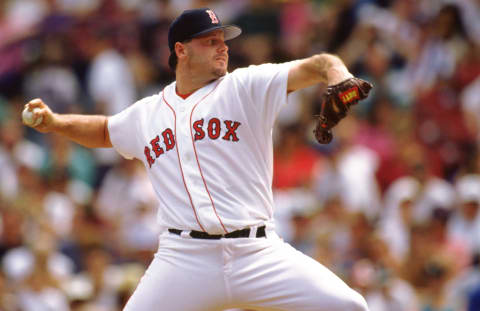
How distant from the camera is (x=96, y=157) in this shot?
11383mm

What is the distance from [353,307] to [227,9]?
9033mm

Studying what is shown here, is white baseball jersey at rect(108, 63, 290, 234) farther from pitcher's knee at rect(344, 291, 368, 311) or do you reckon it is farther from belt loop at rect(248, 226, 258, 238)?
pitcher's knee at rect(344, 291, 368, 311)

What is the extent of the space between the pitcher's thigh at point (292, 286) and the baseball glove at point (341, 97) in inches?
33.5

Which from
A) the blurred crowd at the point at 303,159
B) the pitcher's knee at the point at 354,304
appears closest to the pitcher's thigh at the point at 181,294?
the pitcher's knee at the point at 354,304

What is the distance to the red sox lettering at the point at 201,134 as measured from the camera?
5.03 metres

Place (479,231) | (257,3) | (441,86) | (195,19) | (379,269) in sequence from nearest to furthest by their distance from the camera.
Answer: (195,19), (379,269), (479,231), (441,86), (257,3)

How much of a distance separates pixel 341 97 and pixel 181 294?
4.75ft

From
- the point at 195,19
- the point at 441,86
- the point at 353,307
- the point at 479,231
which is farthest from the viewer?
the point at 441,86

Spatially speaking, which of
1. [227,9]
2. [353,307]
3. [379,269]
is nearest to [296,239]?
[379,269]

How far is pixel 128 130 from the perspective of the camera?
549cm

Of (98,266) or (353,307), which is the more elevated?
(353,307)

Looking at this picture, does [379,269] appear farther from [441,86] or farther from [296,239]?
[441,86]

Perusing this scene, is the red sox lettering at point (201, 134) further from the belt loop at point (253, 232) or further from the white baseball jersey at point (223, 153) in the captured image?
the belt loop at point (253, 232)

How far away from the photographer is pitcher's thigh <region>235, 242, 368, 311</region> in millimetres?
4828
